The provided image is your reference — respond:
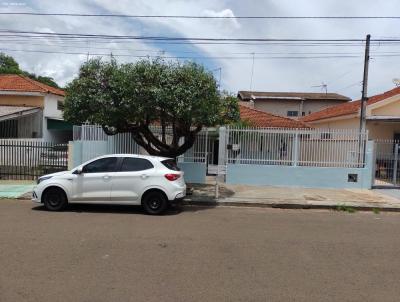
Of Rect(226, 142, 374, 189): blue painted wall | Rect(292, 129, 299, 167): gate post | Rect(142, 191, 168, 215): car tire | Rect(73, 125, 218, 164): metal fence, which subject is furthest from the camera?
Rect(73, 125, 218, 164): metal fence

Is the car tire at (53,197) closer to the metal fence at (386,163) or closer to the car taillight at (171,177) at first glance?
the car taillight at (171,177)

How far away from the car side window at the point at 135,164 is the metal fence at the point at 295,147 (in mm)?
6380

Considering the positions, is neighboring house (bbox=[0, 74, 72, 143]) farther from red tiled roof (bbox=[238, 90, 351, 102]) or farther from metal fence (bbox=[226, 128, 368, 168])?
red tiled roof (bbox=[238, 90, 351, 102])

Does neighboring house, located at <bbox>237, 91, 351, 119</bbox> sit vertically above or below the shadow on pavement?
above

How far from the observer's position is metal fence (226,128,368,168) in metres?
17.4

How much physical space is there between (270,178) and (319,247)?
9.62 m

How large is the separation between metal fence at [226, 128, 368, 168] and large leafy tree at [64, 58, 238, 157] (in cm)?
376

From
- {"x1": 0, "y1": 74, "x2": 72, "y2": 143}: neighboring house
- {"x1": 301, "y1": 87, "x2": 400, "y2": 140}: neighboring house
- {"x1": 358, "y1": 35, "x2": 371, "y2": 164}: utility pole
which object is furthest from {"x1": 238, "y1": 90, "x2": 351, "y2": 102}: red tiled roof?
{"x1": 358, "y1": 35, "x2": 371, "y2": 164}: utility pole

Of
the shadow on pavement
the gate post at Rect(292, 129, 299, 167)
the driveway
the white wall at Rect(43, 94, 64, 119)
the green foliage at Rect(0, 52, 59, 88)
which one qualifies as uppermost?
the green foliage at Rect(0, 52, 59, 88)

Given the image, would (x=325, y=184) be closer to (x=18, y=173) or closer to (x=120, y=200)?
(x=120, y=200)

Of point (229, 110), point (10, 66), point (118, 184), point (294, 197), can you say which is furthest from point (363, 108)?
point (10, 66)

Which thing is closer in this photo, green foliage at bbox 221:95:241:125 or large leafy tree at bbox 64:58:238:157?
large leafy tree at bbox 64:58:238:157

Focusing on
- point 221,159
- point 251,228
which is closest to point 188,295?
point 251,228

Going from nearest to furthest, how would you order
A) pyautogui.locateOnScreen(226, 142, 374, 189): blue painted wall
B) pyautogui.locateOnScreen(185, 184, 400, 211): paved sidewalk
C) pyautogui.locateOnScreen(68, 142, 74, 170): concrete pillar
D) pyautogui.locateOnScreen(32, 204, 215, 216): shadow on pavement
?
1. pyautogui.locateOnScreen(32, 204, 215, 216): shadow on pavement
2. pyautogui.locateOnScreen(185, 184, 400, 211): paved sidewalk
3. pyautogui.locateOnScreen(226, 142, 374, 189): blue painted wall
4. pyautogui.locateOnScreen(68, 142, 74, 170): concrete pillar
